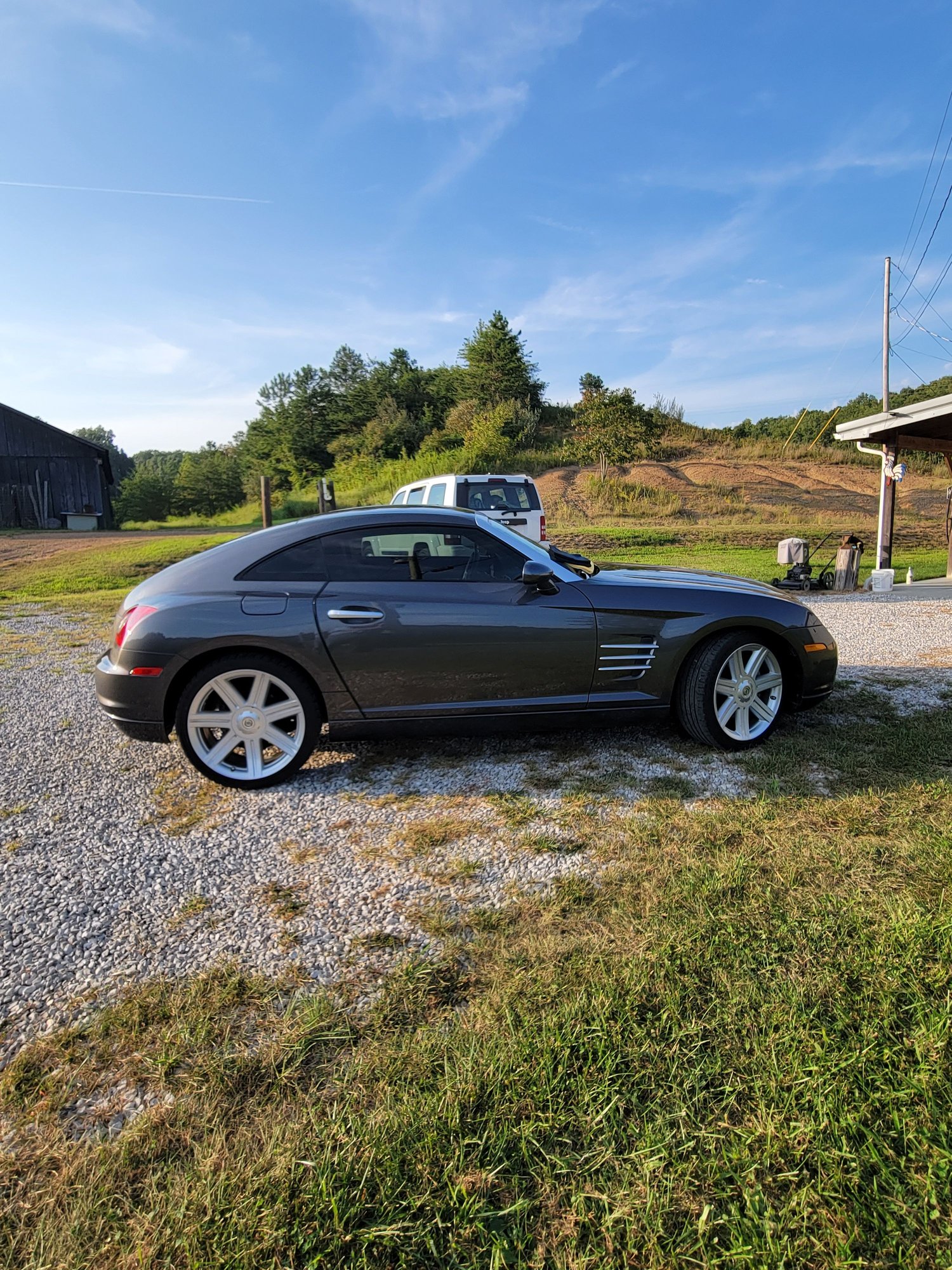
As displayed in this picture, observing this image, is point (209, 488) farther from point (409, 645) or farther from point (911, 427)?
point (409, 645)

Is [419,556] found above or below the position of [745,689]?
above

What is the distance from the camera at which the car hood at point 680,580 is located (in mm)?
3885

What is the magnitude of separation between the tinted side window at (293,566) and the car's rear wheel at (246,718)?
411 mm

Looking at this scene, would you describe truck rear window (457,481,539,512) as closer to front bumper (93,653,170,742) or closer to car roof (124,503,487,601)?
car roof (124,503,487,601)

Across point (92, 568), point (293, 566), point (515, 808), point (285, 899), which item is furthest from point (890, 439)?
point (92, 568)

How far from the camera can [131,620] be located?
11.2 ft

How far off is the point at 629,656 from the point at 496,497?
7137 mm

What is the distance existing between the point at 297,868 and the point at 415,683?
1.10 meters

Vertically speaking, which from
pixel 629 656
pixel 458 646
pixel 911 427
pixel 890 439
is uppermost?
pixel 911 427

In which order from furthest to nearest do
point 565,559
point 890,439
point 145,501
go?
point 145,501, point 890,439, point 565,559

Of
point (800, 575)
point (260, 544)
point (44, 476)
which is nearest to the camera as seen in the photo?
point (260, 544)

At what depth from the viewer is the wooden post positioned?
1273 centimetres

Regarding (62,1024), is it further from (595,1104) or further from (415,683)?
(415,683)

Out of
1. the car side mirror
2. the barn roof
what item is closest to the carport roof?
the car side mirror
